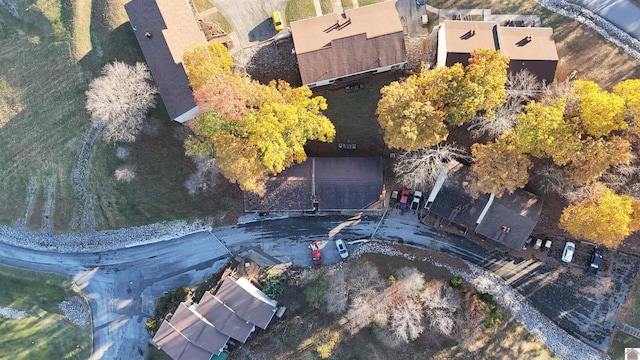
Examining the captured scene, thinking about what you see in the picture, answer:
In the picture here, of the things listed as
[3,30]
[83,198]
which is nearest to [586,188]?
[83,198]

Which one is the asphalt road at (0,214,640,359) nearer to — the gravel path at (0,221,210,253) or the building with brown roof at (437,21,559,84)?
the gravel path at (0,221,210,253)

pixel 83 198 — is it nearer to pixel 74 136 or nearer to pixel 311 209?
pixel 74 136

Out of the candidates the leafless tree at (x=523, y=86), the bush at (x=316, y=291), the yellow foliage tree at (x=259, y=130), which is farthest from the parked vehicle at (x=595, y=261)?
the yellow foliage tree at (x=259, y=130)

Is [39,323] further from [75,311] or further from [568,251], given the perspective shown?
[568,251]

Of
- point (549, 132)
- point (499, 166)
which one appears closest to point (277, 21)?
point (499, 166)

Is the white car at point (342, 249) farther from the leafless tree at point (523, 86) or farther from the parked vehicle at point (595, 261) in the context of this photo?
the parked vehicle at point (595, 261)

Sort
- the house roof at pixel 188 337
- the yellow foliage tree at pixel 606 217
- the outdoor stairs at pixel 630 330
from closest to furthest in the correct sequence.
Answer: the yellow foliage tree at pixel 606 217
the outdoor stairs at pixel 630 330
the house roof at pixel 188 337
